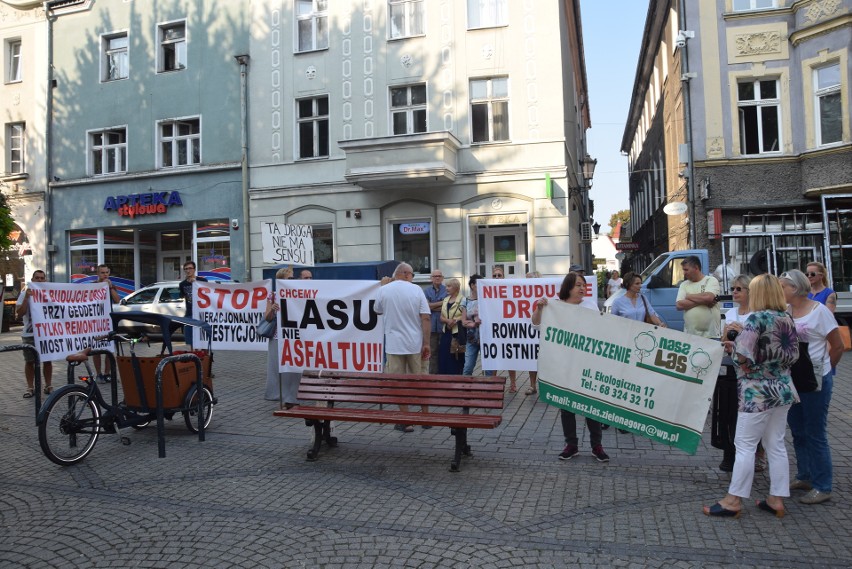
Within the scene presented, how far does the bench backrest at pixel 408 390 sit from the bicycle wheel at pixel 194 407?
142 centimetres

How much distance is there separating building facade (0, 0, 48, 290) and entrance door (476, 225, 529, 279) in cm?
1644

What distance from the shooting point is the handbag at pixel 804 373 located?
4984mm

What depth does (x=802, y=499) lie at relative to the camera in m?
5.08

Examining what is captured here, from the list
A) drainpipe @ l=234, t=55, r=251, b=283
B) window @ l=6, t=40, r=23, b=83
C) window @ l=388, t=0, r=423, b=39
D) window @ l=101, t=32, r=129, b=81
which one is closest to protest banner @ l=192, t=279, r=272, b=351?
drainpipe @ l=234, t=55, r=251, b=283

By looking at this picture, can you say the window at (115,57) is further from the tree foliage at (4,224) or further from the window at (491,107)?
the window at (491,107)

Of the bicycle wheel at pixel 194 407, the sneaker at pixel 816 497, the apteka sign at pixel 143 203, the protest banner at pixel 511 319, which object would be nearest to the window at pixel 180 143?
the apteka sign at pixel 143 203

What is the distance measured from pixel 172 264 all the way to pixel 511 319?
19.4m

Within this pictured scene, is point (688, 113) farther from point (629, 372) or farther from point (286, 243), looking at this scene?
point (629, 372)

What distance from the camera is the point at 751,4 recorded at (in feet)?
63.9

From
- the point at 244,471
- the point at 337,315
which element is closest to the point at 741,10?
the point at 337,315

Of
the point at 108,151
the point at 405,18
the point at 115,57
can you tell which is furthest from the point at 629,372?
the point at 115,57

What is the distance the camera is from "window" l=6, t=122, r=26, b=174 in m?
26.0

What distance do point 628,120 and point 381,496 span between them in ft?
150

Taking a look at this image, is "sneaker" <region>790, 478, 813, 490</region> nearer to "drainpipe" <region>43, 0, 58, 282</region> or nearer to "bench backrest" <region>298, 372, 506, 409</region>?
"bench backrest" <region>298, 372, 506, 409</region>
